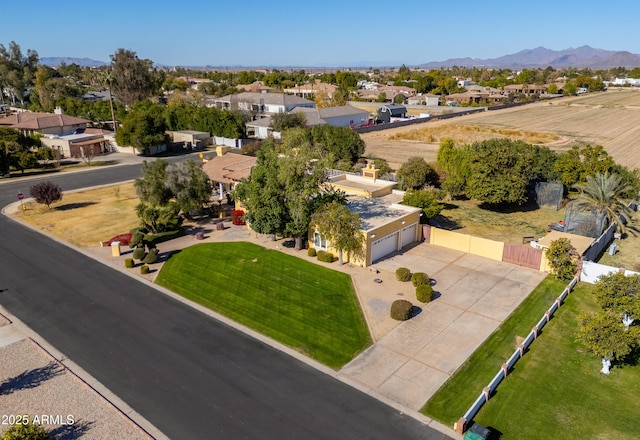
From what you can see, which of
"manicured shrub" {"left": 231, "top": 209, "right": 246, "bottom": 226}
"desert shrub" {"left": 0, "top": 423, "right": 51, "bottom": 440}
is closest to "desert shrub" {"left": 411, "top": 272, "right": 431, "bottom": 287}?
"manicured shrub" {"left": 231, "top": 209, "right": 246, "bottom": 226}

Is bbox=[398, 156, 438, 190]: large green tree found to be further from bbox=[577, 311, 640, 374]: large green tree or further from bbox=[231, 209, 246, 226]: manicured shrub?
bbox=[577, 311, 640, 374]: large green tree

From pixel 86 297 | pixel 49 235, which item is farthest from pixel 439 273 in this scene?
pixel 49 235

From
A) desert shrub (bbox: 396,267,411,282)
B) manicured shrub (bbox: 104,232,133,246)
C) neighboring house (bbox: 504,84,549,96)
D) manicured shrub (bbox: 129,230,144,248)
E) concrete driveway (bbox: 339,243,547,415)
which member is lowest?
concrete driveway (bbox: 339,243,547,415)

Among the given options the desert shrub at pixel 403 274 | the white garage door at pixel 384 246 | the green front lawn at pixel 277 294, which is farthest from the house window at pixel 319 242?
the desert shrub at pixel 403 274

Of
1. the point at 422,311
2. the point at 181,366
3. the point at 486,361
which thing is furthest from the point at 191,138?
the point at 486,361

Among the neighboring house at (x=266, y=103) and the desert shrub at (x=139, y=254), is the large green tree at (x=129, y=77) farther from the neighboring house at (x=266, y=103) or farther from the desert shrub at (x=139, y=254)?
the desert shrub at (x=139, y=254)

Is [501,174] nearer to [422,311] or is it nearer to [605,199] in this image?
[605,199]

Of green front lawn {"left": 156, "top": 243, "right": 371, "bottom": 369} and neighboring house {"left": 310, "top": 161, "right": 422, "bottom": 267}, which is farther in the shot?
neighboring house {"left": 310, "top": 161, "right": 422, "bottom": 267}
